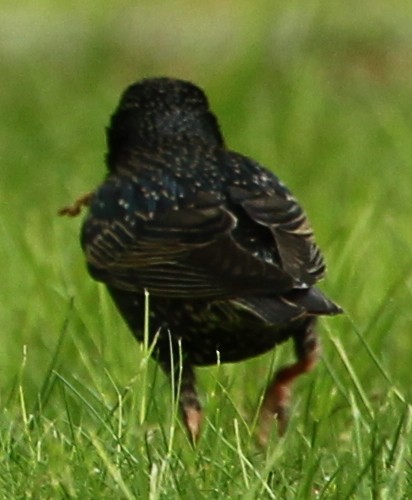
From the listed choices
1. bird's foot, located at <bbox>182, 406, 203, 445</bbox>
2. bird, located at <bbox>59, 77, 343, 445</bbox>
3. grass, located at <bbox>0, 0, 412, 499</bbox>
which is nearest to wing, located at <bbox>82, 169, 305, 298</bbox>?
bird, located at <bbox>59, 77, 343, 445</bbox>

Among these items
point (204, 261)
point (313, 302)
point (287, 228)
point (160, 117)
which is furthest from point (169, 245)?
point (160, 117)

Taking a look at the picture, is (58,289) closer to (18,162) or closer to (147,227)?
(147,227)

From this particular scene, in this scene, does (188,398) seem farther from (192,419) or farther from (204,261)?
(204,261)

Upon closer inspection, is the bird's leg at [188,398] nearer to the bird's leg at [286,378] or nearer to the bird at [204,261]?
the bird at [204,261]

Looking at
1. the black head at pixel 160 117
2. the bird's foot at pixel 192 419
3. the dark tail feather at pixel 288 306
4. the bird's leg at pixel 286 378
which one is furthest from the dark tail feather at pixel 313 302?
the black head at pixel 160 117

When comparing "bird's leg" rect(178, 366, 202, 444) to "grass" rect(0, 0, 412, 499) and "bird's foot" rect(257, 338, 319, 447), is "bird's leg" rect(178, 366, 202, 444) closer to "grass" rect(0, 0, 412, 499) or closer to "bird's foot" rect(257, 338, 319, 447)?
"grass" rect(0, 0, 412, 499)

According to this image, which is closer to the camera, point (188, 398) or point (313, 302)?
point (313, 302)
